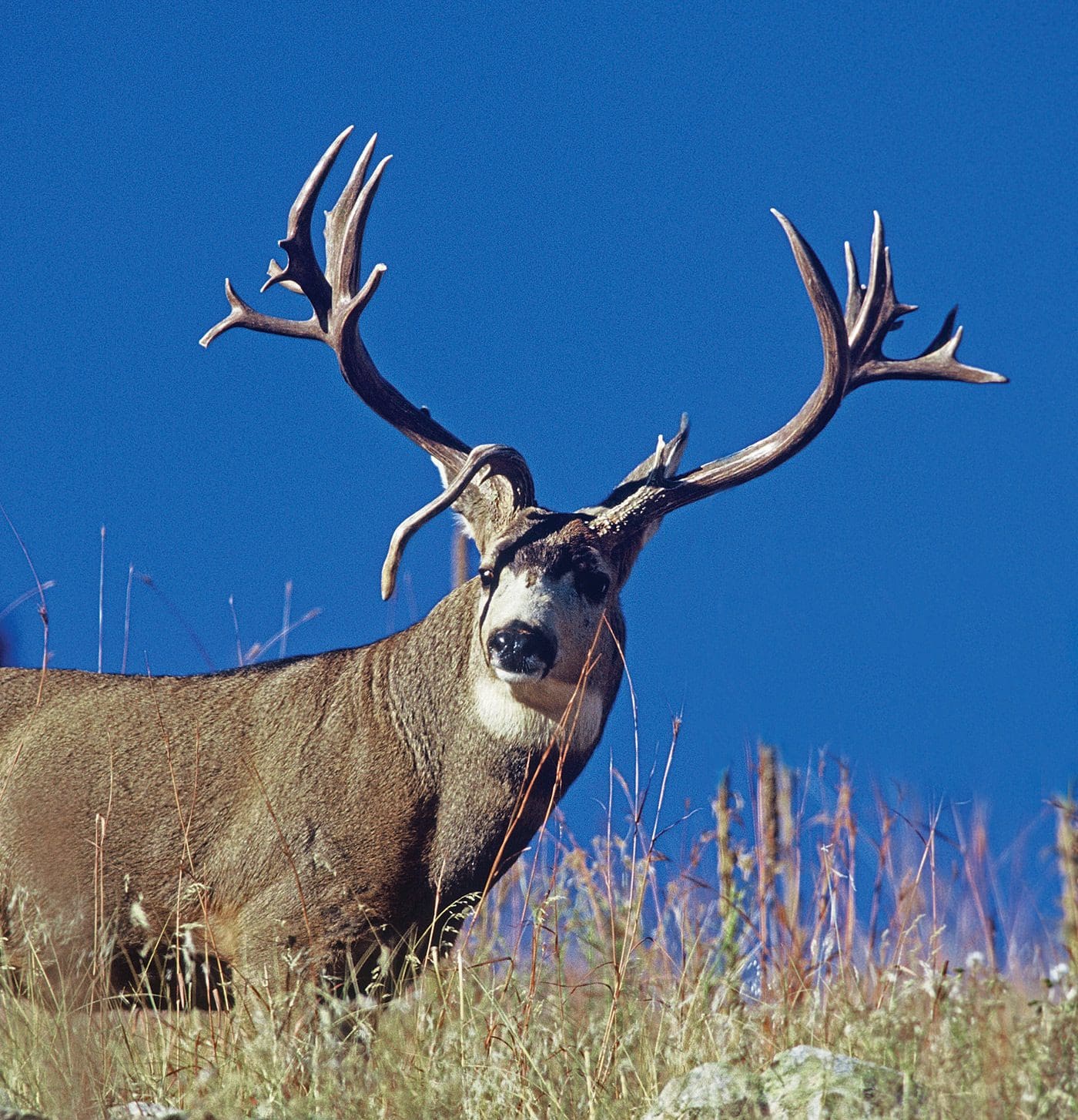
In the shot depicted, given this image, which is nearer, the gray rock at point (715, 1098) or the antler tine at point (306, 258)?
the gray rock at point (715, 1098)

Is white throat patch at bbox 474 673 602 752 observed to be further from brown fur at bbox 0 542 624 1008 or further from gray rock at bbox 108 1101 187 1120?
gray rock at bbox 108 1101 187 1120

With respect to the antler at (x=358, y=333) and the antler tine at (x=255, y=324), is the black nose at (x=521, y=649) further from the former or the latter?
the antler tine at (x=255, y=324)

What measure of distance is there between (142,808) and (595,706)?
5.82 feet

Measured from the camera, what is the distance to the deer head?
5840mm

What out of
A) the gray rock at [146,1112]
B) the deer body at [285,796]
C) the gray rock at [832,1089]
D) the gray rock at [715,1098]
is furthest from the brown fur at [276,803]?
the gray rock at [832,1089]

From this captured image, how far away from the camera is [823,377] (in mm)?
7023

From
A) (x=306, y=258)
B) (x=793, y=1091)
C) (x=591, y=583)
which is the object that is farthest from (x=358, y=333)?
(x=793, y=1091)

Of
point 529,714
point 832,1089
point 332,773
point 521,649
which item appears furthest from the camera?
point 529,714

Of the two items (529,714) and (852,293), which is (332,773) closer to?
(529,714)

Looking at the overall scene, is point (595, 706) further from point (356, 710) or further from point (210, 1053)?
point (210, 1053)

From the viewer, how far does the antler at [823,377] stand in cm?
664

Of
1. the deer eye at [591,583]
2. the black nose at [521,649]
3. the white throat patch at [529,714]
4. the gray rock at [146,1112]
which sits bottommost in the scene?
the gray rock at [146,1112]

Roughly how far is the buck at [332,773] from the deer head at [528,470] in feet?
0.05

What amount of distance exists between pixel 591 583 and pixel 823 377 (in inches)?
67.9
